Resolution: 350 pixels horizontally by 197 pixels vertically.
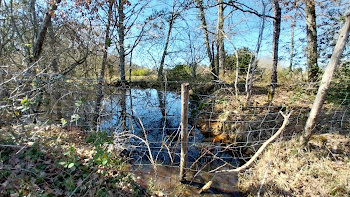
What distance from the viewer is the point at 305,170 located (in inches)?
110

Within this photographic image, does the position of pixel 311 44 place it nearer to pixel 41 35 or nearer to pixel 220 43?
pixel 220 43

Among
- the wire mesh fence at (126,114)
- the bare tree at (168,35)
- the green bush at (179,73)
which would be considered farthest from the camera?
the green bush at (179,73)

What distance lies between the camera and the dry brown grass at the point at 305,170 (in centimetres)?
255

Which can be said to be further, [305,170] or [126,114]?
[126,114]

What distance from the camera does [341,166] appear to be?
8.98 feet

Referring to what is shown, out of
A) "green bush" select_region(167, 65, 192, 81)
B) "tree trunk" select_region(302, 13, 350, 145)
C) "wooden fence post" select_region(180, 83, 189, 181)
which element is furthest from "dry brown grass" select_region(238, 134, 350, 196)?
"green bush" select_region(167, 65, 192, 81)

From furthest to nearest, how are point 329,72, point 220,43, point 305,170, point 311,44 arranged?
point 220,43 < point 311,44 < point 305,170 < point 329,72

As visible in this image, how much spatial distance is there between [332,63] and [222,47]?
6666 millimetres

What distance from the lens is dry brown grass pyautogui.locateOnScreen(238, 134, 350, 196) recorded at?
2.55 metres

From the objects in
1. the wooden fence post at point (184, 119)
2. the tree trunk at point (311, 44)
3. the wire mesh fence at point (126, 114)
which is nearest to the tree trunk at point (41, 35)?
the wire mesh fence at point (126, 114)

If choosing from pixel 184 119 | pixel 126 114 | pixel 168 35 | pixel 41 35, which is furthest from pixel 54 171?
pixel 168 35

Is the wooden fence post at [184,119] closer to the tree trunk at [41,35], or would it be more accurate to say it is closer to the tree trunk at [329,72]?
Result: the tree trunk at [329,72]

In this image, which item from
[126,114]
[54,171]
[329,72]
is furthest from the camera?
[126,114]

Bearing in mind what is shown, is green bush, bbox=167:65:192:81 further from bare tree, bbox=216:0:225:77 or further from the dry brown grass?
the dry brown grass
